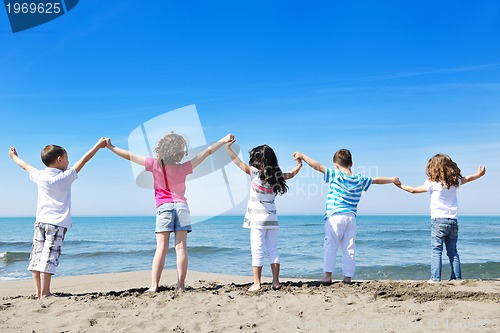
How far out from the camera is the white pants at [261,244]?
525cm

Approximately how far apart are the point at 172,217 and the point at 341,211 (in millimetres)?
2160

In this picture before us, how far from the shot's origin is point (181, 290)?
521 cm

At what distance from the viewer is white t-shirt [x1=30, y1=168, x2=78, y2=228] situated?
5062 mm

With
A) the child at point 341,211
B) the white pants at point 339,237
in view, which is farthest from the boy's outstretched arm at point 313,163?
the white pants at point 339,237

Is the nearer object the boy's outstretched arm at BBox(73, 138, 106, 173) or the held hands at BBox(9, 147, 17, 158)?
the boy's outstretched arm at BBox(73, 138, 106, 173)

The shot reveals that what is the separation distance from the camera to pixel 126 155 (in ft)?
17.0

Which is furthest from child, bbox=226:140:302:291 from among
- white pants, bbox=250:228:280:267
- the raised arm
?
the raised arm

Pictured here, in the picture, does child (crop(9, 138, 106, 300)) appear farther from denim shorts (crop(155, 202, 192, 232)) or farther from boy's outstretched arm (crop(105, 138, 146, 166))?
denim shorts (crop(155, 202, 192, 232))

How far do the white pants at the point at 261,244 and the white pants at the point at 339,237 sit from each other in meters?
0.70

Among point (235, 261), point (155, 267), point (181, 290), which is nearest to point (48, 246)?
point (155, 267)

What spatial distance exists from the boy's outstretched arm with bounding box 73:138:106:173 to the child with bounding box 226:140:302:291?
158 cm

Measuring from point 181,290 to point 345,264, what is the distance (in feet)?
7.12

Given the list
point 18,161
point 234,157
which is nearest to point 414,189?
point 234,157

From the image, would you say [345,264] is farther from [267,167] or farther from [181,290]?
[181,290]
